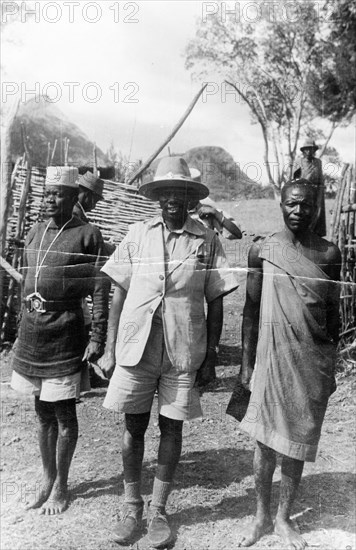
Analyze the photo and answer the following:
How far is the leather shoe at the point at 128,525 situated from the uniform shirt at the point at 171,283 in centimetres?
85

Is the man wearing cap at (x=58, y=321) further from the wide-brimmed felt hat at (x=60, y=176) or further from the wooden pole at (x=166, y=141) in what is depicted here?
the wooden pole at (x=166, y=141)

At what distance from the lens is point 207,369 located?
2.97m

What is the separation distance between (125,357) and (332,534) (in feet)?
5.06

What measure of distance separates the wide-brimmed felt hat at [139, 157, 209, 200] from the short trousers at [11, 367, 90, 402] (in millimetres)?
1167

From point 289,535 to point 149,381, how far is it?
1118 mm

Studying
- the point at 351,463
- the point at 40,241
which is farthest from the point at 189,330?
the point at 351,463

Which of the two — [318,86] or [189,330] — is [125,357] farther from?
[318,86]

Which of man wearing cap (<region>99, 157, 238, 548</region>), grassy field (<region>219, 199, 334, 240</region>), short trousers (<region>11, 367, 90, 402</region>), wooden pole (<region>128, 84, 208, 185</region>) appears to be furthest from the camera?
grassy field (<region>219, 199, 334, 240</region>)

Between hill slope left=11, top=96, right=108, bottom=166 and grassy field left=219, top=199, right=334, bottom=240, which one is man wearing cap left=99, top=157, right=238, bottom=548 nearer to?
hill slope left=11, top=96, right=108, bottom=166

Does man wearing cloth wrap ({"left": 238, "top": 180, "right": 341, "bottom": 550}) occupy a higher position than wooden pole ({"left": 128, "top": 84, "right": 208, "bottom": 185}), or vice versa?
→ wooden pole ({"left": 128, "top": 84, "right": 208, "bottom": 185})

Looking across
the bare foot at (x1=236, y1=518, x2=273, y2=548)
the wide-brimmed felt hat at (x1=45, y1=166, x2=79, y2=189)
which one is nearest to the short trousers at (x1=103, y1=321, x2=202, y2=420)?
the bare foot at (x1=236, y1=518, x2=273, y2=548)

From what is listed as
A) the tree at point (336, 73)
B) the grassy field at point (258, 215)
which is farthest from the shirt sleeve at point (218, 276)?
the tree at point (336, 73)

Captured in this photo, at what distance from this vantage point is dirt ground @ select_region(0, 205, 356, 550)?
3037 millimetres

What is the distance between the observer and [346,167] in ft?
20.6
